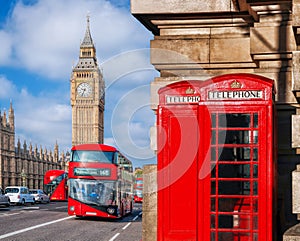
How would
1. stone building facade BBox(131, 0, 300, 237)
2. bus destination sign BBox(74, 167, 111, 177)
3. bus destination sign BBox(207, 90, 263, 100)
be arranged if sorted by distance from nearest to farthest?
1. bus destination sign BBox(207, 90, 263, 100)
2. stone building facade BBox(131, 0, 300, 237)
3. bus destination sign BBox(74, 167, 111, 177)

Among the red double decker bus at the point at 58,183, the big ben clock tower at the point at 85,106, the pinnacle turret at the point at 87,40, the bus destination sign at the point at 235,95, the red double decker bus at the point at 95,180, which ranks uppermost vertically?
the pinnacle turret at the point at 87,40

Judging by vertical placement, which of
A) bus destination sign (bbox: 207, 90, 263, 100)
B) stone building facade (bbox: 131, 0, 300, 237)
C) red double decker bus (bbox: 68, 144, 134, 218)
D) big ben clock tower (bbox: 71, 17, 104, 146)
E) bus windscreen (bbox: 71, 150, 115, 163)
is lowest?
red double decker bus (bbox: 68, 144, 134, 218)

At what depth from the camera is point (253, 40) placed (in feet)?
24.7

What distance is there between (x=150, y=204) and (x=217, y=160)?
A: 1.34 metres

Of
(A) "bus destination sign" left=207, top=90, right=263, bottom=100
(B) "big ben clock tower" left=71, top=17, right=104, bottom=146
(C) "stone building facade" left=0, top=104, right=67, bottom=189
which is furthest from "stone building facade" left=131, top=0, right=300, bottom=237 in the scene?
(B) "big ben clock tower" left=71, top=17, right=104, bottom=146

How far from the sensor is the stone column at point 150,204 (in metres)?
8.04

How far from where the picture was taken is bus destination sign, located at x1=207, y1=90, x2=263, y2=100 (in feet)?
23.5

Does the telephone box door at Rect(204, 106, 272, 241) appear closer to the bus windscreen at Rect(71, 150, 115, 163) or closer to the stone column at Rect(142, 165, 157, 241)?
the stone column at Rect(142, 165, 157, 241)

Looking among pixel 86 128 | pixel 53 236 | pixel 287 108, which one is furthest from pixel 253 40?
pixel 86 128

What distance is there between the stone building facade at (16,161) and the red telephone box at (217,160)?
260 feet

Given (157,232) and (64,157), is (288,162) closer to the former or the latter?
(157,232)

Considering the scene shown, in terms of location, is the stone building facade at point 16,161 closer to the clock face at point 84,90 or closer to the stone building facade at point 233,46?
the clock face at point 84,90

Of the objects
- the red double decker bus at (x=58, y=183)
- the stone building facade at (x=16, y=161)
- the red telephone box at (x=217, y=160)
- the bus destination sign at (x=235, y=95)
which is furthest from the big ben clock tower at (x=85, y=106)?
the bus destination sign at (x=235, y=95)

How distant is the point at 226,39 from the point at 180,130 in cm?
149
